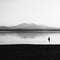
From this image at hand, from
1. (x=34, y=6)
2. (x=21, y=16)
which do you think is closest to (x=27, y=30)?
(x=21, y=16)

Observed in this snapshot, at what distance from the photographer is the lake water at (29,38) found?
44.3 inches

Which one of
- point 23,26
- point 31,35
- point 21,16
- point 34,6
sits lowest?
point 31,35

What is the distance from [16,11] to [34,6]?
215 mm

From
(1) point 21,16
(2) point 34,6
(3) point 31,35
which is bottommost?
(3) point 31,35

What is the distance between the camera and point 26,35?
1136mm

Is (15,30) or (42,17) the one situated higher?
(42,17)

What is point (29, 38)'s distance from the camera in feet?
3.74

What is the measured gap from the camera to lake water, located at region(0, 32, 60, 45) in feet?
3.69

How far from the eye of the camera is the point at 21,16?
3.76 feet
